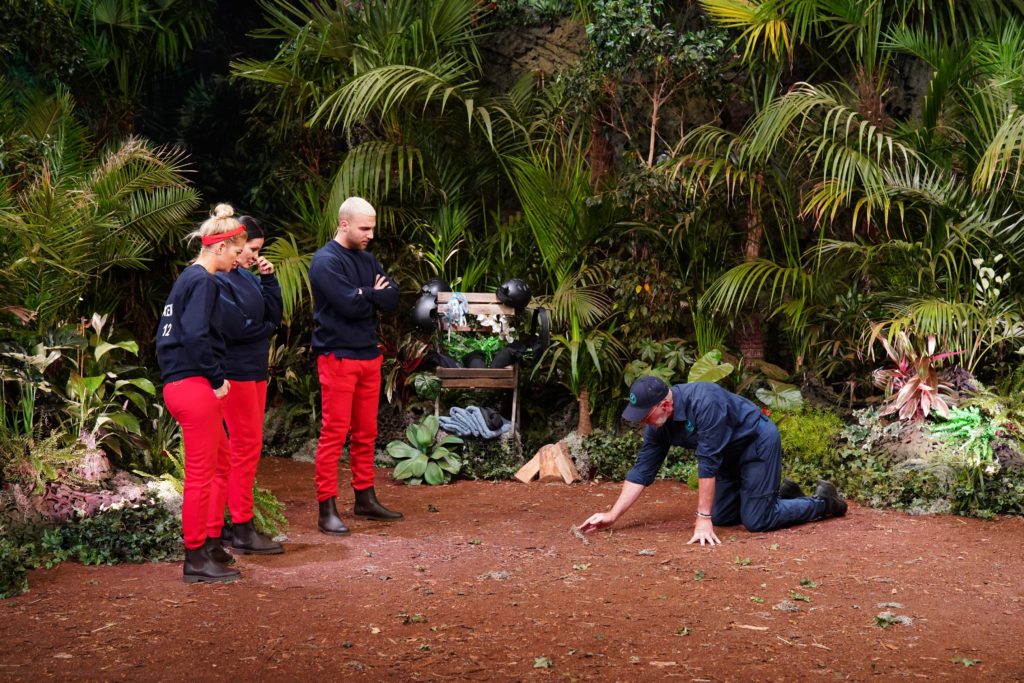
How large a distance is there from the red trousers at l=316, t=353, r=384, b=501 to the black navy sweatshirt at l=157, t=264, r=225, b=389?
1213 millimetres

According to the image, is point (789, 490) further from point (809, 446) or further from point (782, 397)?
point (782, 397)

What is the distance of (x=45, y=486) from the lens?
19.7 ft

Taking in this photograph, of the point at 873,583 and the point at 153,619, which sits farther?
the point at 873,583

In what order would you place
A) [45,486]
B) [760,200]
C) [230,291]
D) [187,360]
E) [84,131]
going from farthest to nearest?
[84,131] < [760,200] < [45,486] < [230,291] < [187,360]

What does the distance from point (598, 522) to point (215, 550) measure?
210cm

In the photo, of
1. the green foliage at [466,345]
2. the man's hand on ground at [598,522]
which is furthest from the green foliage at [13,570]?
the green foliage at [466,345]

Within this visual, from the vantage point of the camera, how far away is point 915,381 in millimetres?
7660

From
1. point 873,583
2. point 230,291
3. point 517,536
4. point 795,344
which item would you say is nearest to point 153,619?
point 230,291

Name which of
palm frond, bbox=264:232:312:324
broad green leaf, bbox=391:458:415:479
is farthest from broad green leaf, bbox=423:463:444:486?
palm frond, bbox=264:232:312:324

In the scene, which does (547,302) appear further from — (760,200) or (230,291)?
(230,291)

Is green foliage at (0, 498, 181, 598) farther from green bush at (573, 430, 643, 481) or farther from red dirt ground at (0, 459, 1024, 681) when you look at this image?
green bush at (573, 430, 643, 481)

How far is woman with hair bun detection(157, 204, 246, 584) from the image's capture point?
16.2 ft

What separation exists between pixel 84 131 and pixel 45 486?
4885mm

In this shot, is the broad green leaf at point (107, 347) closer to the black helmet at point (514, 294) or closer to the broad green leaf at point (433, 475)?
the broad green leaf at point (433, 475)
